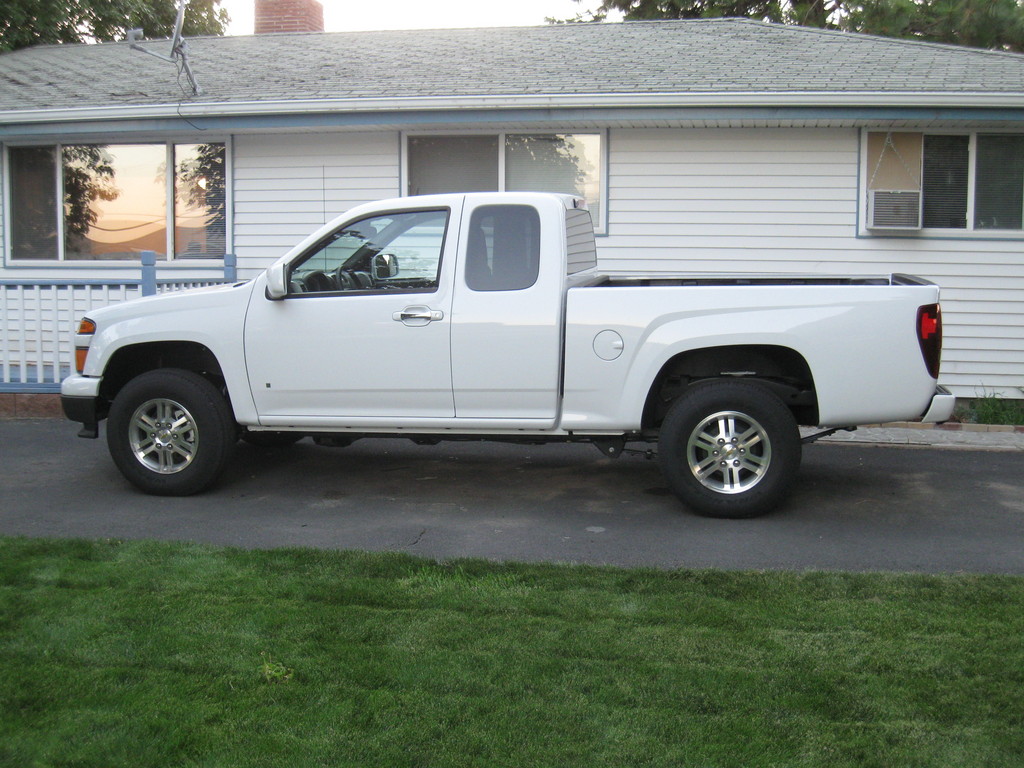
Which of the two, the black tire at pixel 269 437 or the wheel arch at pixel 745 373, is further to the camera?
the black tire at pixel 269 437

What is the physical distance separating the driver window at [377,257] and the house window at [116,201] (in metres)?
5.96

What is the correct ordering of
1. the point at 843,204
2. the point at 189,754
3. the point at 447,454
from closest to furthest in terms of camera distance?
the point at 189,754
the point at 447,454
the point at 843,204

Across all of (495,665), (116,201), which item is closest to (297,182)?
(116,201)

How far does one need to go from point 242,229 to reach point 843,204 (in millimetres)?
6676

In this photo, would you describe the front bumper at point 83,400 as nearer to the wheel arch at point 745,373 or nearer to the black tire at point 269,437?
the black tire at point 269,437

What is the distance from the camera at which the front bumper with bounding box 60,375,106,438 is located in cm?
750

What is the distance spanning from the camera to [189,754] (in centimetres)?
354

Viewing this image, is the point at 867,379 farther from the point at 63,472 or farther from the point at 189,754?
the point at 63,472

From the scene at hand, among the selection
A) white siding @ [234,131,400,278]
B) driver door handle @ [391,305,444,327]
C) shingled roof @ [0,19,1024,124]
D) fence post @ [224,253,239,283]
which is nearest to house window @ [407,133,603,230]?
white siding @ [234,131,400,278]

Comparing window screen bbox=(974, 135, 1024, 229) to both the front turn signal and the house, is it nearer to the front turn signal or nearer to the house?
the house

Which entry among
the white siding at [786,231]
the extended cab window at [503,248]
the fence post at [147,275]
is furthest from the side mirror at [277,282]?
the white siding at [786,231]

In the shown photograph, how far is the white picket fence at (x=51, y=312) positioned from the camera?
1061cm

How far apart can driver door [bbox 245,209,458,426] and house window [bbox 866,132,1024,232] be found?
606 cm

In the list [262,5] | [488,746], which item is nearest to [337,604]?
[488,746]
